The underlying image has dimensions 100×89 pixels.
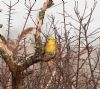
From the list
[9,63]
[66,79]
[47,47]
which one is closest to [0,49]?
[9,63]

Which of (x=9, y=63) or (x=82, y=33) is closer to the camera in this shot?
(x=9, y=63)

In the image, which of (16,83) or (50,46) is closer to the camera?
(50,46)

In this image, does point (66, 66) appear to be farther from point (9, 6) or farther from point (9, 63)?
point (9, 63)

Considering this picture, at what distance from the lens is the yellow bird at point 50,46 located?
2.26 metres

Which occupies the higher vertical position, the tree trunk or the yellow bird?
the yellow bird

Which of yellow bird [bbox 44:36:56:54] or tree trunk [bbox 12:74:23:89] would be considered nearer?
yellow bird [bbox 44:36:56:54]

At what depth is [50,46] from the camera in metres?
2.29

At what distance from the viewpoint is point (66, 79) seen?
6996 millimetres

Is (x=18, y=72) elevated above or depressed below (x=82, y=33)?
below

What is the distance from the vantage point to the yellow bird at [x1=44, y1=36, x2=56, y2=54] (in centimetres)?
226

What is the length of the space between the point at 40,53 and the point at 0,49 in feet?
1.20

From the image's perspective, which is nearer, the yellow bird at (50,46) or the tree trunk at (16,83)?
the yellow bird at (50,46)

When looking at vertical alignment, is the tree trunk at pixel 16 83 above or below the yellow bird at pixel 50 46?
below

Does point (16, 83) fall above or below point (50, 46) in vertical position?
below
